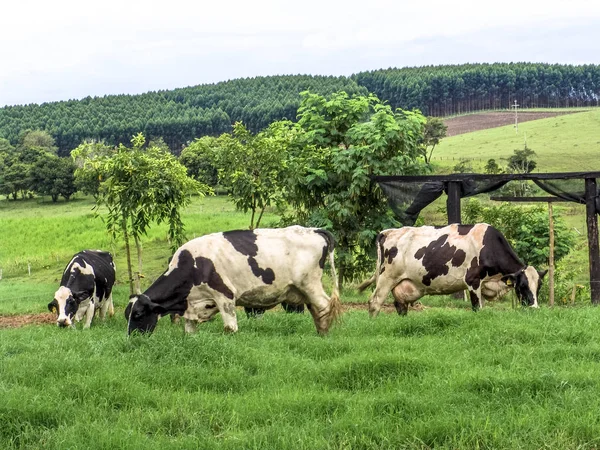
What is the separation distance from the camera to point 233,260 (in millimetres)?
11852

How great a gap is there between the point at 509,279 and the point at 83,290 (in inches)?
357

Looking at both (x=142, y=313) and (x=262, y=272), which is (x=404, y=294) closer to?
(x=262, y=272)

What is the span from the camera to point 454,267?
45.7ft

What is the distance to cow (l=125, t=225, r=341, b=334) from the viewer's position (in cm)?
1173

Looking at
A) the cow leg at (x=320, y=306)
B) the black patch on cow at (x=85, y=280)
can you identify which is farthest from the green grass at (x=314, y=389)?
the black patch on cow at (x=85, y=280)

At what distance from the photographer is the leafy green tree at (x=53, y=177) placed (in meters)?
78.8

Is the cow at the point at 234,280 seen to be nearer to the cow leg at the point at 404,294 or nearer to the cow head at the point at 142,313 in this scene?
the cow head at the point at 142,313

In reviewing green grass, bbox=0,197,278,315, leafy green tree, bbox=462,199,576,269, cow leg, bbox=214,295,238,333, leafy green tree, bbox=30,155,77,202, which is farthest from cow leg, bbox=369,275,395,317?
leafy green tree, bbox=30,155,77,202

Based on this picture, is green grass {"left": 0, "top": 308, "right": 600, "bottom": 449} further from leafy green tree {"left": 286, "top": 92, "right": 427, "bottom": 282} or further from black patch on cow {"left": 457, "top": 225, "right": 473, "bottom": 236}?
leafy green tree {"left": 286, "top": 92, "right": 427, "bottom": 282}

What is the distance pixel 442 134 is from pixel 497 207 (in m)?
64.1

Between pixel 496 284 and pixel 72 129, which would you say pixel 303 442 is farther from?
pixel 72 129

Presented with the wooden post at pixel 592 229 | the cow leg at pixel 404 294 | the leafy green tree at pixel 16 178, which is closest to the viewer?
the cow leg at pixel 404 294

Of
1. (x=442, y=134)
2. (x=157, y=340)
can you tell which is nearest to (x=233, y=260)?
(x=157, y=340)

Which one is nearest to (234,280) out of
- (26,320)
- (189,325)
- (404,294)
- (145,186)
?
(189,325)
